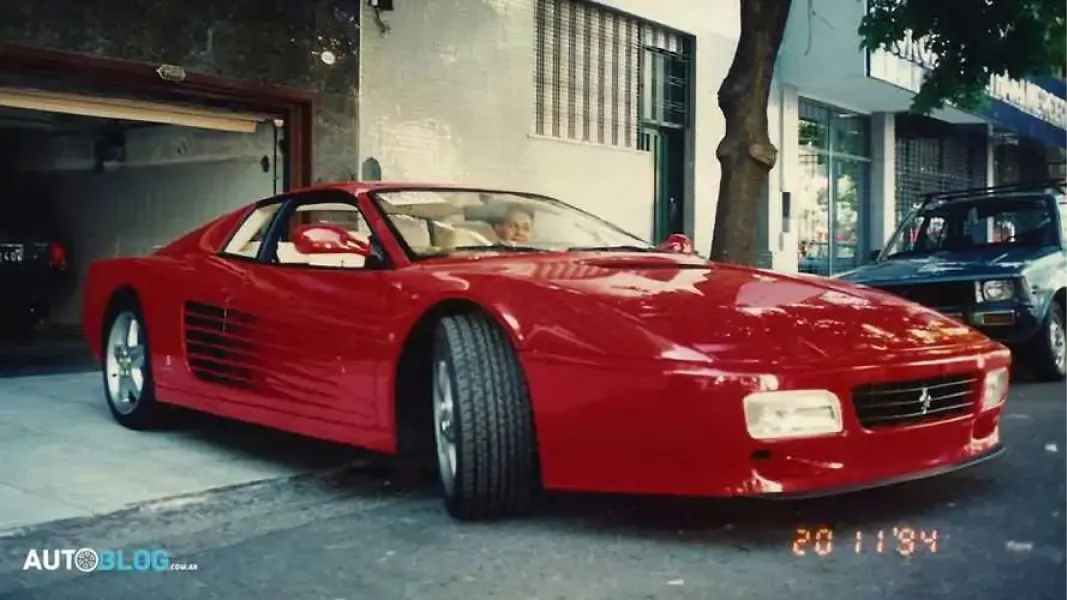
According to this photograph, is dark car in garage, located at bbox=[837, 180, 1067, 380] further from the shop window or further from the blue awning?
the blue awning

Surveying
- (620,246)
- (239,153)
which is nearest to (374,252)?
(620,246)

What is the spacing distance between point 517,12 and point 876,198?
9642 mm

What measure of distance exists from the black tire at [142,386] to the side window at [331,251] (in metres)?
0.99

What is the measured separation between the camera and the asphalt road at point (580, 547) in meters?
3.23

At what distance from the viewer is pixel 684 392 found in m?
3.43

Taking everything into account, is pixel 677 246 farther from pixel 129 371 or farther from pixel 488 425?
pixel 129 371

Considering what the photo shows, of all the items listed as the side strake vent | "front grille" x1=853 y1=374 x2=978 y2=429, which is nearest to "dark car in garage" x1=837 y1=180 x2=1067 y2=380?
"front grille" x1=853 y1=374 x2=978 y2=429

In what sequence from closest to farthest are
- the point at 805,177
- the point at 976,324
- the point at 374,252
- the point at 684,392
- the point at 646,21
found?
1. the point at 684,392
2. the point at 374,252
3. the point at 976,324
4. the point at 646,21
5. the point at 805,177

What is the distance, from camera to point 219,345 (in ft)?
16.6

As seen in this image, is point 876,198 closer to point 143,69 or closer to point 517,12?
point 517,12

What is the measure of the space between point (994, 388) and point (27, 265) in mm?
9107

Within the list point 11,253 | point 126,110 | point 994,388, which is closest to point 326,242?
point 994,388

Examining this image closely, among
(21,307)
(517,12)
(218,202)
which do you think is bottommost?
(21,307)
